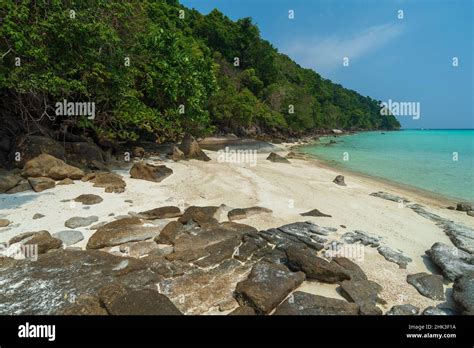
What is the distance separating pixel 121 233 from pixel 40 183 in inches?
169

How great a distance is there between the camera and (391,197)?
1080cm

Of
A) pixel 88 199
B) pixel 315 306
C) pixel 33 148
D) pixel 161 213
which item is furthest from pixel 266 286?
pixel 33 148

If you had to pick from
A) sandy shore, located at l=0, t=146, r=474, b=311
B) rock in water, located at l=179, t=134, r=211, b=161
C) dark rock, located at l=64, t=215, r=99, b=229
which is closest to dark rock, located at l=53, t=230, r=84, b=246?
sandy shore, located at l=0, t=146, r=474, b=311

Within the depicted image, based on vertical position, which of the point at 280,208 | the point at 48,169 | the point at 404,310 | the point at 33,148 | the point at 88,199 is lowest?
the point at 404,310

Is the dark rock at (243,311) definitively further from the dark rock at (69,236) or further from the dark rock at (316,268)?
the dark rock at (69,236)

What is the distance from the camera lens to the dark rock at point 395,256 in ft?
17.6

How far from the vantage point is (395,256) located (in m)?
5.60

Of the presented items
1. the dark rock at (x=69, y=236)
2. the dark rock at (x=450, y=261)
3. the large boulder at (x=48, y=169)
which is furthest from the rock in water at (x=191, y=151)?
the dark rock at (x=450, y=261)

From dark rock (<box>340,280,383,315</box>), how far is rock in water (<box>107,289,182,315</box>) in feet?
8.46

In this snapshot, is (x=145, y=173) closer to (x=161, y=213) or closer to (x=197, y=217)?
(x=161, y=213)

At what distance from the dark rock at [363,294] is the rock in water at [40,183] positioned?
855cm
